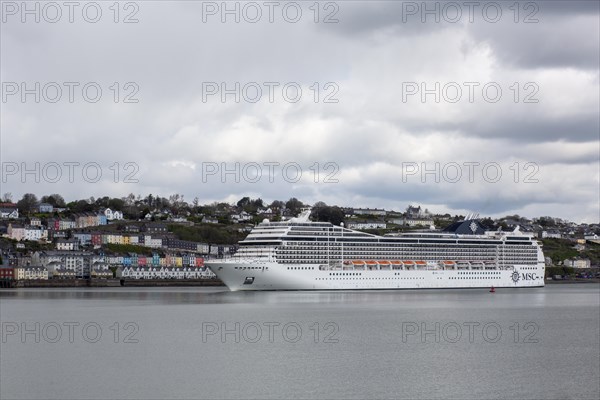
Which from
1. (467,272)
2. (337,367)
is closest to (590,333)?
(337,367)

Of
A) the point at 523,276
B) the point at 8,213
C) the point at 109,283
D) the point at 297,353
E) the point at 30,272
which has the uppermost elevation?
the point at 8,213

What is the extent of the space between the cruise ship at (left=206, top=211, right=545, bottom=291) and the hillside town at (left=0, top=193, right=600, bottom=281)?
523 inches

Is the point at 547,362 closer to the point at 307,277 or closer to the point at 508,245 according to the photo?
the point at 307,277

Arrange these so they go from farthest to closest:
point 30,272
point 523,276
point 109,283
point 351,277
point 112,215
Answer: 1. point 112,215
2. point 109,283
3. point 30,272
4. point 523,276
5. point 351,277

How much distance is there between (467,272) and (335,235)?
50.9 feet

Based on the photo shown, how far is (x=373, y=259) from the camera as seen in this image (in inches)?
→ 3290

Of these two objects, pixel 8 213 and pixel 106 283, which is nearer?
pixel 106 283

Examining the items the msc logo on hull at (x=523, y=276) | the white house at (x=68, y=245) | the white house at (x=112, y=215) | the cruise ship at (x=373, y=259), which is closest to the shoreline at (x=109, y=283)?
the white house at (x=68, y=245)

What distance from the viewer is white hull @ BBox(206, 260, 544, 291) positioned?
241 ft

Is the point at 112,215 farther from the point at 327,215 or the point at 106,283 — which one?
the point at 106,283

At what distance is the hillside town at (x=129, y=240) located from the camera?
123 metres

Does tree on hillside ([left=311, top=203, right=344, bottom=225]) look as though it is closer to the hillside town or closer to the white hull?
the hillside town

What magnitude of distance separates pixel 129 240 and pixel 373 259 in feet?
234

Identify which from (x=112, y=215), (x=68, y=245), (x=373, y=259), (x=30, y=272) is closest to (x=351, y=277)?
(x=373, y=259)
